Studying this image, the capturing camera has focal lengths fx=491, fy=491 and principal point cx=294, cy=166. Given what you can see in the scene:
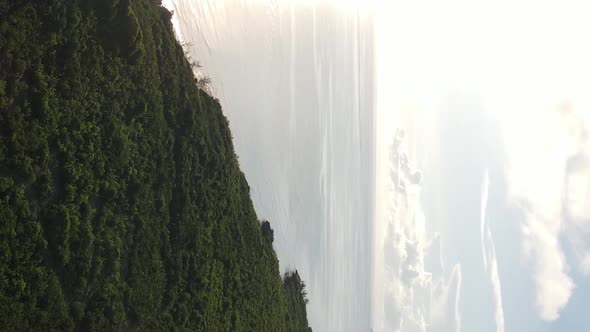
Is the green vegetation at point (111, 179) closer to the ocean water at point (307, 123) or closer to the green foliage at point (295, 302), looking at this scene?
the ocean water at point (307, 123)

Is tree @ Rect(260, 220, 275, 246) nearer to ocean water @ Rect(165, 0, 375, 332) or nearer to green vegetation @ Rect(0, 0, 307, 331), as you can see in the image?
ocean water @ Rect(165, 0, 375, 332)

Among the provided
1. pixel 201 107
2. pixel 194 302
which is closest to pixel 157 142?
pixel 201 107

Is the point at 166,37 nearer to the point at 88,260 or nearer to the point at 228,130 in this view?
the point at 228,130

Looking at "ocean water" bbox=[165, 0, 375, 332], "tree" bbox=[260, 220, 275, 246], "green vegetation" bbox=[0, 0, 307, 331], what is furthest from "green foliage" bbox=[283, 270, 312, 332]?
"green vegetation" bbox=[0, 0, 307, 331]

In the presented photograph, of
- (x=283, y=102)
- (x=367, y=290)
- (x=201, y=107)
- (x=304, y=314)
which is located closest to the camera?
(x=201, y=107)

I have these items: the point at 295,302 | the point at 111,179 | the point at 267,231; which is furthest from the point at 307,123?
the point at 111,179

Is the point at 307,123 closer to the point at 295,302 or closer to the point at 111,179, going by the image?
the point at 295,302
